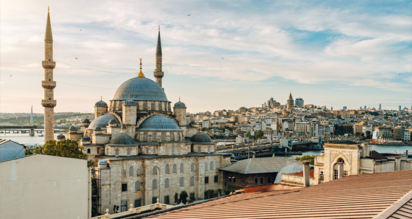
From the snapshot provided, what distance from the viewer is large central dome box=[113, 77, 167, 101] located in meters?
29.1

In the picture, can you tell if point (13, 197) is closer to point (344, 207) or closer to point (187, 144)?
point (344, 207)

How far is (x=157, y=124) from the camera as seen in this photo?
86.0 feet

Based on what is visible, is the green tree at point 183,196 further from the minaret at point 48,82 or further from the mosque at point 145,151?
the minaret at point 48,82

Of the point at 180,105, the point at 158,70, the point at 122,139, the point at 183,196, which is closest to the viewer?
the point at 122,139

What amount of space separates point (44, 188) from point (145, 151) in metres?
13.0

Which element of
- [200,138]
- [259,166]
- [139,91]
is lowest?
[259,166]

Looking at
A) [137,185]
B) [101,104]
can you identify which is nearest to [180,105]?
[101,104]

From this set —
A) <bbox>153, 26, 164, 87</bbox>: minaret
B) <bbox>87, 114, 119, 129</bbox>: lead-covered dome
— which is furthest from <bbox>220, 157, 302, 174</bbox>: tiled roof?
<bbox>153, 26, 164, 87</bbox>: minaret

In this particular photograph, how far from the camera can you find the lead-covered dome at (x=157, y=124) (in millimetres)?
26016

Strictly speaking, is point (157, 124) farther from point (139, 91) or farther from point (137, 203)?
point (137, 203)

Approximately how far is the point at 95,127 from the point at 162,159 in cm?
641

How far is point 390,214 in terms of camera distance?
198 inches

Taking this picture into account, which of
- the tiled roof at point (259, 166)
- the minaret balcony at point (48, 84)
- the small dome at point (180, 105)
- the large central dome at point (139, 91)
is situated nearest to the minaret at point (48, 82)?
the minaret balcony at point (48, 84)

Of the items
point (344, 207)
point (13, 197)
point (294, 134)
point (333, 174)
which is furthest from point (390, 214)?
point (294, 134)
